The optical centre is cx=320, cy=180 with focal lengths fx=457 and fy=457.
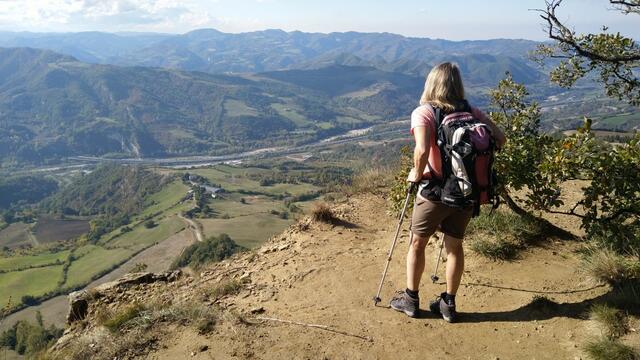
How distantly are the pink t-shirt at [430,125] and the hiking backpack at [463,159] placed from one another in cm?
4

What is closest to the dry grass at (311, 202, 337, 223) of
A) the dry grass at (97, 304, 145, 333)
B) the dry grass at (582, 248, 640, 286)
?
the dry grass at (97, 304, 145, 333)

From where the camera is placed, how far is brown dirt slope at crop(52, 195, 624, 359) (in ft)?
15.1

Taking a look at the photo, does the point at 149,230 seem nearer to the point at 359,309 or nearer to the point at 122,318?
the point at 122,318

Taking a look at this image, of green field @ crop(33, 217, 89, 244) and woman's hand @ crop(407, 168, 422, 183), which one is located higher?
woman's hand @ crop(407, 168, 422, 183)

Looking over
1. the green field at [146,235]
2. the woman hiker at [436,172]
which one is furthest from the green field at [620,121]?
the woman hiker at [436,172]

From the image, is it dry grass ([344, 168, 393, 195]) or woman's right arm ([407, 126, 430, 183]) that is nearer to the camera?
woman's right arm ([407, 126, 430, 183])

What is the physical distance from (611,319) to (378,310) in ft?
7.74

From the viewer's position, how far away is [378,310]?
5375 millimetres

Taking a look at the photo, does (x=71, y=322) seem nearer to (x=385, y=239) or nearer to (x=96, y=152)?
(x=385, y=239)

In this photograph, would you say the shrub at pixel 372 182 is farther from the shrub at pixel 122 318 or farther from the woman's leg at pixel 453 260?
the shrub at pixel 122 318

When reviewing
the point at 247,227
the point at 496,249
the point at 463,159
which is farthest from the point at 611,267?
the point at 247,227

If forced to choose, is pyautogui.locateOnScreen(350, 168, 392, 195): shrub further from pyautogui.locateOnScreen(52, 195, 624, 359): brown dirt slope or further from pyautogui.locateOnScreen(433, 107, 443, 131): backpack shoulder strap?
pyautogui.locateOnScreen(433, 107, 443, 131): backpack shoulder strap

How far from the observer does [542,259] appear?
6508 millimetres

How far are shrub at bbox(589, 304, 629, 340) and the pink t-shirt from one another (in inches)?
86.0
